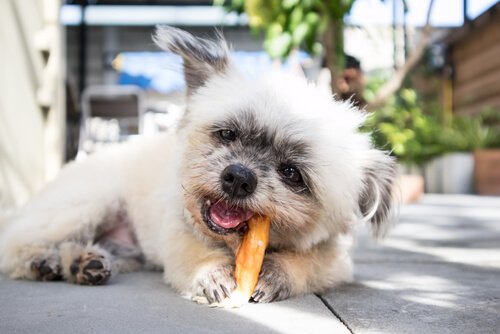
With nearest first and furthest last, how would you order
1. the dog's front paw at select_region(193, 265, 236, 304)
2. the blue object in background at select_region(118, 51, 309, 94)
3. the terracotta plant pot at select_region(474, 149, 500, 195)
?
1. the dog's front paw at select_region(193, 265, 236, 304)
2. the blue object in background at select_region(118, 51, 309, 94)
3. the terracotta plant pot at select_region(474, 149, 500, 195)

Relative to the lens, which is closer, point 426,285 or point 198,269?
point 198,269

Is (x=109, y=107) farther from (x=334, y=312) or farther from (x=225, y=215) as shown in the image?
(x=334, y=312)

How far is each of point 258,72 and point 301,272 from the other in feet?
3.51

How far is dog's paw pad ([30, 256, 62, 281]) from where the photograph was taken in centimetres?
305

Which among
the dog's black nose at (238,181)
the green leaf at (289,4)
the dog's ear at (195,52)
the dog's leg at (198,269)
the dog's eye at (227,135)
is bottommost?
the dog's leg at (198,269)

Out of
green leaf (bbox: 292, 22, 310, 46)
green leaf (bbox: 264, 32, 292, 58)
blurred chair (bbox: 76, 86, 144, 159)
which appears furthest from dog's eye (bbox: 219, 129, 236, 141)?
blurred chair (bbox: 76, 86, 144, 159)

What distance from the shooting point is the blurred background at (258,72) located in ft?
17.9

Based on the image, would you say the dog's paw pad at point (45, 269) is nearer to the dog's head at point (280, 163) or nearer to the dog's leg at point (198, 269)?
the dog's leg at point (198, 269)

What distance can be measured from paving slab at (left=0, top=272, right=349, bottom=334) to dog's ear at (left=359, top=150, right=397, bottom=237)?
1.87 ft

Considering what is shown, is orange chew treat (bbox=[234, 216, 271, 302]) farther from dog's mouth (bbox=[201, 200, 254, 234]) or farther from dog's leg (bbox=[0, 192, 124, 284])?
dog's leg (bbox=[0, 192, 124, 284])

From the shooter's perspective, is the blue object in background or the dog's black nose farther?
the blue object in background

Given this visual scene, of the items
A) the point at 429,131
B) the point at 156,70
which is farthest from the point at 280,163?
the point at 429,131

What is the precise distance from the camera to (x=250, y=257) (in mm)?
2588

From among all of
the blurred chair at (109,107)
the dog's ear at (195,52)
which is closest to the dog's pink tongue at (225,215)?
the dog's ear at (195,52)
